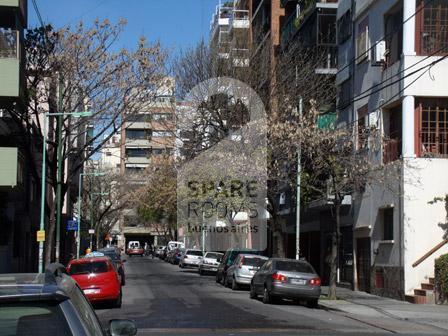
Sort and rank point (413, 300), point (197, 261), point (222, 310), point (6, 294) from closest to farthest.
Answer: point (6, 294) < point (222, 310) < point (413, 300) < point (197, 261)

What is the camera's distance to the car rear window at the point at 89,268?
2028 centimetres

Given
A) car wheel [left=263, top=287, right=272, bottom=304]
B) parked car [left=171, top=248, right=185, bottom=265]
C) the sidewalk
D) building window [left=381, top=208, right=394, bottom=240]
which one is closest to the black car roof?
the sidewalk

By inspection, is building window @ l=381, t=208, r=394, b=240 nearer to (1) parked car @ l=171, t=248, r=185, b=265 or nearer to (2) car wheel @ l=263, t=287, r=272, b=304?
(2) car wheel @ l=263, t=287, r=272, b=304

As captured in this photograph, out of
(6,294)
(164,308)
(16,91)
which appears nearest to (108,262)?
(164,308)

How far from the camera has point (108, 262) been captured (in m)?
20.8

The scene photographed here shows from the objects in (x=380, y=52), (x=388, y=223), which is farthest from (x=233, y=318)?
(x=380, y=52)

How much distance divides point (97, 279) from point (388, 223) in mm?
11750

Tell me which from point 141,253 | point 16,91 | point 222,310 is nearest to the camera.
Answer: point 222,310

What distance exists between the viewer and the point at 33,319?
3.90m

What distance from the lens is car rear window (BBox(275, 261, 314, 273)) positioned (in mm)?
22234

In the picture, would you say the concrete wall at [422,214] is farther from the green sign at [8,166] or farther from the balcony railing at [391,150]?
the green sign at [8,166]

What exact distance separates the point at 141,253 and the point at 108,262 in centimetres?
7497

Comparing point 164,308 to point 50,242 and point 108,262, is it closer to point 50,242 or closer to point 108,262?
point 108,262

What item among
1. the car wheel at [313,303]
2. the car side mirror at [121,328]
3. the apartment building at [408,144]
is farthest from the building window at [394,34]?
the car side mirror at [121,328]
